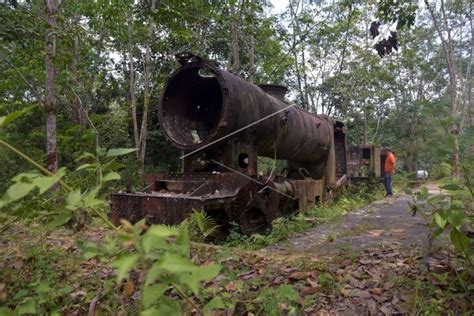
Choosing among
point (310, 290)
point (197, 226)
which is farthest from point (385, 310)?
point (197, 226)

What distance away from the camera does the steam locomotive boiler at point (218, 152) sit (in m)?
5.04

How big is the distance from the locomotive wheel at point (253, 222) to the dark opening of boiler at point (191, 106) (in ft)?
4.12

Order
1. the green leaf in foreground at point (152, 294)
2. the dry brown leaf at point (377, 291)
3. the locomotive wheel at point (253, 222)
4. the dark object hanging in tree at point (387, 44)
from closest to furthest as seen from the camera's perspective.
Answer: the green leaf in foreground at point (152, 294), the dry brown leaf at point (377, 291), the dark object hanging in tree at point (387, 44), the locomotive wheel at point (253, 222)

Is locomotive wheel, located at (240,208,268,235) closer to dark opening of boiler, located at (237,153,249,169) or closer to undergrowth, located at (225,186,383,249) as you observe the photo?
undergrowth, located at (225,186,383,249)

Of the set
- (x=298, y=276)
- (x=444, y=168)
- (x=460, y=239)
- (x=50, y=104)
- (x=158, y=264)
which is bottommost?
(x=298, y=276)

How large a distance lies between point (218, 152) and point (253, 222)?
113cm

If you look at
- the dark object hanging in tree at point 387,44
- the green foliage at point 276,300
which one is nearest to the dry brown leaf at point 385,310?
the green foliage at point 276,300

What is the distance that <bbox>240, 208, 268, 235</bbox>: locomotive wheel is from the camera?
17.7ft

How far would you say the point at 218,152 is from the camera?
5.74 meters

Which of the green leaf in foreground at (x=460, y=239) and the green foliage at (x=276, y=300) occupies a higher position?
the green leaf in foreground at (x=460, y=239)

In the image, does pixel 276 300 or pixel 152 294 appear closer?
pixel 152 294

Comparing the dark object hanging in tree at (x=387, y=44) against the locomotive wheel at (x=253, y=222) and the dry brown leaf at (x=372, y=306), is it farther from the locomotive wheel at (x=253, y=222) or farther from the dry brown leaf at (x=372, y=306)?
the dry brown leaf at (x=372, y=306)

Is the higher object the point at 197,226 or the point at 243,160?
the point at 243,160

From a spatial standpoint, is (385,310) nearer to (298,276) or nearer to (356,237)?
(298,276)
